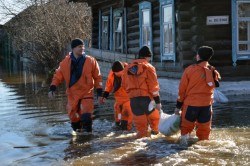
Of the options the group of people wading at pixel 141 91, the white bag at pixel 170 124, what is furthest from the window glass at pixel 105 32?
the white bag at pixel 170 124

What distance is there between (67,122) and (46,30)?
2303cm

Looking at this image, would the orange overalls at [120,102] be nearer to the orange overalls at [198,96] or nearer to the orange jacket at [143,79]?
the orange jacket at [143,79]

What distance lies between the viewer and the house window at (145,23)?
1822 cm

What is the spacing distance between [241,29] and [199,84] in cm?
803

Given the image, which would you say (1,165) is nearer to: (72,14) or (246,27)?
(246,27)

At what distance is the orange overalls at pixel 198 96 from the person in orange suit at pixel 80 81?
1.83 metres

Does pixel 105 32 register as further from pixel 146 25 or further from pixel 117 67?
pixel 117 67

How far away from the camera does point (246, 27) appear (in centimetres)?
1517

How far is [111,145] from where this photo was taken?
7.97 meters

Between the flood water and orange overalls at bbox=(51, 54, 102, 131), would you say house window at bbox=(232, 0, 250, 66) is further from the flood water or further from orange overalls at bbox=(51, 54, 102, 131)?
orange overalls at bbox=(51, 54, 102, 131)

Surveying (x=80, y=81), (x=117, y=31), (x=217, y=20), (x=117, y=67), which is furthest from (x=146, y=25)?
(x=80, y=81)

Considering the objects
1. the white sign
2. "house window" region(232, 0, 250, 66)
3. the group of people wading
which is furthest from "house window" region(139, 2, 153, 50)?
the group of people wading

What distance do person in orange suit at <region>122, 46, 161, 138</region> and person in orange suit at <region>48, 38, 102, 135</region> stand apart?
78cm

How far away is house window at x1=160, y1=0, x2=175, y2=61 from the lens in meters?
16.3
